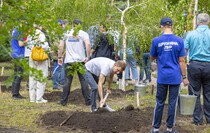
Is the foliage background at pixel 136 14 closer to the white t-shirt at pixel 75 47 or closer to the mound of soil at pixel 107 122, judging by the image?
the white t-shirt at pixel 75 47

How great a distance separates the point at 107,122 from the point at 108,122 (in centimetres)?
2

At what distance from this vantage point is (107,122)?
32.8 feet

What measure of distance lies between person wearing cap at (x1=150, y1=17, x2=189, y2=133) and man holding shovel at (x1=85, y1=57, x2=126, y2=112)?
1.30 metres

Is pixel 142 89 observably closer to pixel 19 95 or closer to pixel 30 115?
pixel 19 95

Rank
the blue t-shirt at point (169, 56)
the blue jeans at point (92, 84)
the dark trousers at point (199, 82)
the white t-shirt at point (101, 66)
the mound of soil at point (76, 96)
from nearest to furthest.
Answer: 1. the blue t-shirt at point (169, 56)
2. the dark trousers at point (199, 82)
3. the white t-shirt at point (101, 66)
4. the blue jeans at point (92, 84)
5. the mound of soil at point (76, 96)

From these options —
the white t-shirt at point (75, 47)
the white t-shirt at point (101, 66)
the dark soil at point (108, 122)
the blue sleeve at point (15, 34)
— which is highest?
the blue sleeve at point (15, 34)

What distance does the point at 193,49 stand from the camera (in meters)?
10.1

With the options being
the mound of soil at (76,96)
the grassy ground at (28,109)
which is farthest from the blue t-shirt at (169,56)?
the mound of soil at (76,96)

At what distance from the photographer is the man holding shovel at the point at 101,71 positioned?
34.3ft

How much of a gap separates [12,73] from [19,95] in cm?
799

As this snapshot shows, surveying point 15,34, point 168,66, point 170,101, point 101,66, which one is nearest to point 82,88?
point 101,66

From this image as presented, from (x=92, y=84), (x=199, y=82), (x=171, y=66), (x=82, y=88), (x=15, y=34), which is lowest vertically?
(x=82, y=88)

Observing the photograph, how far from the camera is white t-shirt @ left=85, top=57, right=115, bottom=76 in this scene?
10773 millimetres

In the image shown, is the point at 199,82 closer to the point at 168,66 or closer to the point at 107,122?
the point at 168,66
